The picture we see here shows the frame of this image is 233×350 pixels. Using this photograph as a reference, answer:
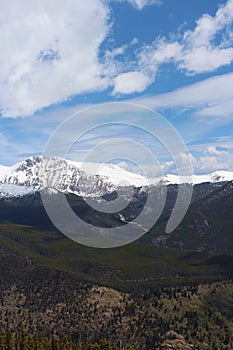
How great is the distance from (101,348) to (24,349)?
3767cm

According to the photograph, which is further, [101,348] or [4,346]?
[4,346]

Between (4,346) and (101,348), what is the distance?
153 feet

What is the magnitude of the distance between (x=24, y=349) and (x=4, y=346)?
9338mm

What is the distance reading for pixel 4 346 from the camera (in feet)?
647

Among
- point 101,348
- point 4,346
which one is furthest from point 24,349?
point 101,348

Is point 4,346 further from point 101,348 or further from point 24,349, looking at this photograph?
point 101,348

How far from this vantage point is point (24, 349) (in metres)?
196

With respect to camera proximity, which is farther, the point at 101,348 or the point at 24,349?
the point at 24,349

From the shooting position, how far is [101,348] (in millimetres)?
184250
